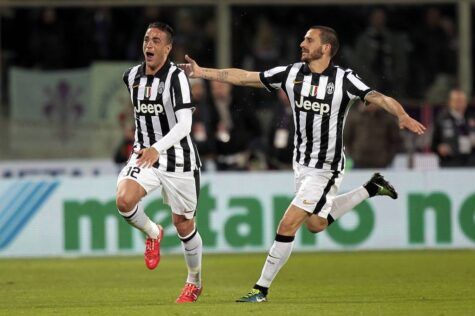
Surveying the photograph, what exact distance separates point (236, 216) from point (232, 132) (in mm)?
1857

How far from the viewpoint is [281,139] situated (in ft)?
59.3

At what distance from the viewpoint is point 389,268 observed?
14617 millimetres

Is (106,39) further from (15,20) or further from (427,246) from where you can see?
(427,246)

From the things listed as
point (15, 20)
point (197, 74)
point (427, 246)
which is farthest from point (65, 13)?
point (197, 74)

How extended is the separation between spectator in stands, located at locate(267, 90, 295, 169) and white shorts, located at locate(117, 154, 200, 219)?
21.6ft

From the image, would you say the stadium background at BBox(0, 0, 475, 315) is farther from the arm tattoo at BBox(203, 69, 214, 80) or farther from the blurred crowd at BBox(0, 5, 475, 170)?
the arm tattoo at BBox(203, 69, 214, 80)

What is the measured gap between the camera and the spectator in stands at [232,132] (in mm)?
18453

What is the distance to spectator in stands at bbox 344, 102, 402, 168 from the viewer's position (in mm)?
18250

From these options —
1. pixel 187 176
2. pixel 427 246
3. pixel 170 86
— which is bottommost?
pixel 427 246

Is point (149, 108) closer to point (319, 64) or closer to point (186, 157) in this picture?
point (186, 157)

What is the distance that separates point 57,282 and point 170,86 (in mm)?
3303

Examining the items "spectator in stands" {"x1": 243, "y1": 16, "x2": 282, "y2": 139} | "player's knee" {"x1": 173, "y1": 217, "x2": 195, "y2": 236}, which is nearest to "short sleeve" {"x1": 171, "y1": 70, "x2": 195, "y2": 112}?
"player's knee" {"x1": 173, "y1": 217, "x2": 195, "y2": 236}

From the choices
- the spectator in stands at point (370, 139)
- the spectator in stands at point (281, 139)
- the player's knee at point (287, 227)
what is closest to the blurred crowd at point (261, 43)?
the spectator in stands at point (370, 139)

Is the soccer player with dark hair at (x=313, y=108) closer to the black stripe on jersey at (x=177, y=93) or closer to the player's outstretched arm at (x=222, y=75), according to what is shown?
the player's outstretched arm at (x=222, y=75)
